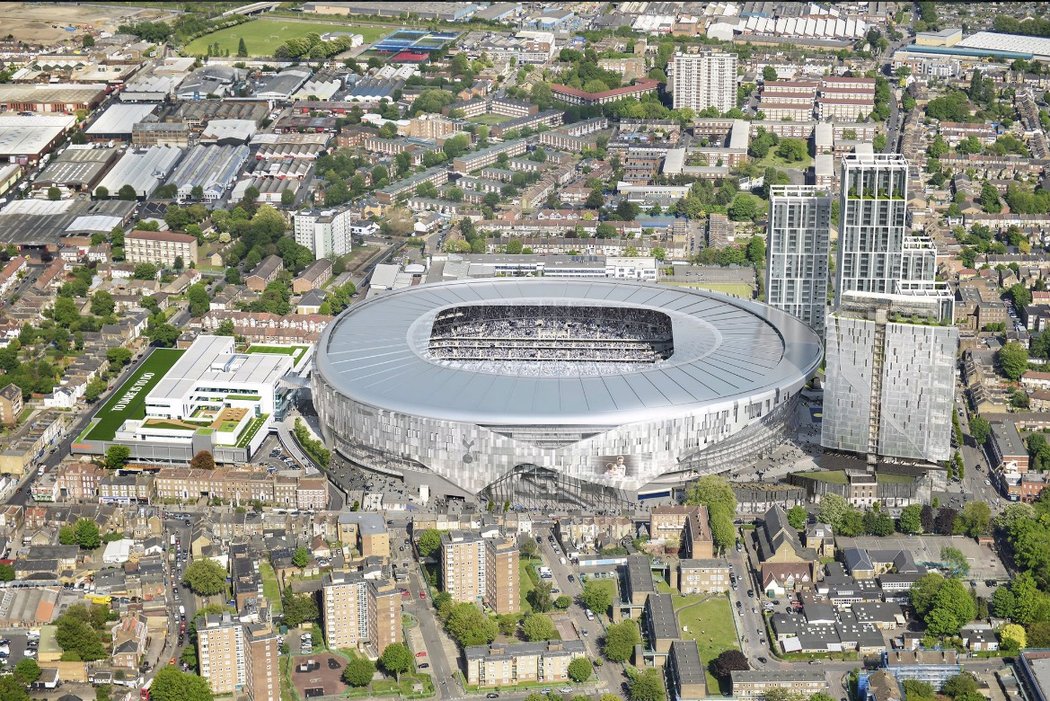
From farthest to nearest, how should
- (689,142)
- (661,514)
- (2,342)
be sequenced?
(689,142) → (2,342) → (661,514)

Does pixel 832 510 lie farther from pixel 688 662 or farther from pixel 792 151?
pixel 792 151

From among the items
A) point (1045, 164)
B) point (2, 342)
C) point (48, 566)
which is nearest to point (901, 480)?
point (48, 566)

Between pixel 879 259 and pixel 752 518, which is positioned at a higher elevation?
pixel 879 259

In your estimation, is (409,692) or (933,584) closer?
(409,692)

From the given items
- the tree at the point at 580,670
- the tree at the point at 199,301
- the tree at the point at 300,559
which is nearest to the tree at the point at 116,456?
the tree at the point at 300,559

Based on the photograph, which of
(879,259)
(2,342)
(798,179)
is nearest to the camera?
(879,259)

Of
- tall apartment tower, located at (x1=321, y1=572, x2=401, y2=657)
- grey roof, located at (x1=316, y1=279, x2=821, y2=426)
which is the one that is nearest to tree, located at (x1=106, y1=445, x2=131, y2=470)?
grey roof, located at (x1=316, y1=279, x2=821, y2=426)

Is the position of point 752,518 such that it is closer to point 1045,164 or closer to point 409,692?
point 409,692
